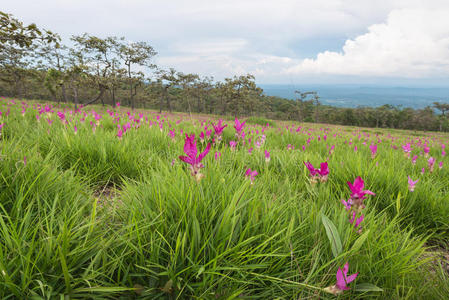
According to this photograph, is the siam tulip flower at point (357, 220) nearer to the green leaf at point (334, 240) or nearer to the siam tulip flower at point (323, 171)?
the green leaf at point (334, 240)

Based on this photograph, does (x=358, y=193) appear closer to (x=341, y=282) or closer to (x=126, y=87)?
(x=341, y=282)

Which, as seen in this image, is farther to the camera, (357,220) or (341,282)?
(357,220)

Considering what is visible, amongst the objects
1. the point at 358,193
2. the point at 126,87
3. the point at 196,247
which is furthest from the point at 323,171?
the point at 126,87

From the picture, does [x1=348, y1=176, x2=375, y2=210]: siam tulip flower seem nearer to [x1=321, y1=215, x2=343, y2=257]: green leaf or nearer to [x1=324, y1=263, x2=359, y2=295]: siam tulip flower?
[x1=321, y1=215, x2=343, y2=257]: green leaf

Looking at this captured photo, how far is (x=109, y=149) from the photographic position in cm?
261

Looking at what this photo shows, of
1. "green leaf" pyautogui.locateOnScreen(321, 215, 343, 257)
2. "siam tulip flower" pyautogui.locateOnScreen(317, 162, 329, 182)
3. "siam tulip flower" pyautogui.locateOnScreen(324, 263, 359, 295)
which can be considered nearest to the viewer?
"siam tulip flower" pyautogui.locateOnScreen(324, 263, 359, 295)

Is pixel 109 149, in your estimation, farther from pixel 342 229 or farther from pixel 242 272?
pixel 342 229

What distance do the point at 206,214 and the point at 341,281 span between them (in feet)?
2.29

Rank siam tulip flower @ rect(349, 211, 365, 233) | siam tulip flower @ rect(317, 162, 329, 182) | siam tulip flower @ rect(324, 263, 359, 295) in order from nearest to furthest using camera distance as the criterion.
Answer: siam tulip flower @ rect(324, 263, 359, 295) < siam tulip flower @ rect(349, 211, 365, 233) < siam tulip flower @ rect(317, 162, 329, 182)

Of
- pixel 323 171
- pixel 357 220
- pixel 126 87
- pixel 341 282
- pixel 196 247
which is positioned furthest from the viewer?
pixel 126 87

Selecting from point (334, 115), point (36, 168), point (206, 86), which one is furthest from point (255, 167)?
point (334, 115)

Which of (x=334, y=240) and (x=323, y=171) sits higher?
(x=323, y=171)

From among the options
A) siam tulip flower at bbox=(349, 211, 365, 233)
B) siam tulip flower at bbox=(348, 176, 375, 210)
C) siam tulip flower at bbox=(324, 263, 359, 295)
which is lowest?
siam tulip flower at bbox=(324, 263, 359, 295)

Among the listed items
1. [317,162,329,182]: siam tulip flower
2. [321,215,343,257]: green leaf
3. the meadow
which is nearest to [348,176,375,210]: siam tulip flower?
the meadow
